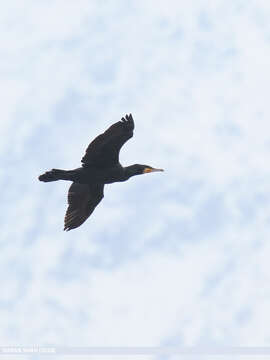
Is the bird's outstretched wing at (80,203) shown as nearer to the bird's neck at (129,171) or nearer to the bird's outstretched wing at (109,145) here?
the bird's neck at (129,171)

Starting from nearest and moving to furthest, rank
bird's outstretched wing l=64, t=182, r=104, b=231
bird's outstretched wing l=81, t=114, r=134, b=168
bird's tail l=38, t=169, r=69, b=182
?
bird's outstretched wing l=81, t=114, r=134, b=168 → bird's tail l=38, t=169, r=69, b=182 → bird's outstretched wing l=64, t=182, r=104, b=231

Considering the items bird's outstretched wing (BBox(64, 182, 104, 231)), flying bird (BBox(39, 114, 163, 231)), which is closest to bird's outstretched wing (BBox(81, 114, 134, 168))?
flying bird (BBox(39, 114, 163, 231))

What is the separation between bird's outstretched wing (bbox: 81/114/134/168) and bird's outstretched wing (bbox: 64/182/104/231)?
163 cm

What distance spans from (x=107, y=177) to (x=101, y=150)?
894mm

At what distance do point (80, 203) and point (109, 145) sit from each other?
8.44 feet

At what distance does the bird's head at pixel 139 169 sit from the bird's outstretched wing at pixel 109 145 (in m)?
0.53

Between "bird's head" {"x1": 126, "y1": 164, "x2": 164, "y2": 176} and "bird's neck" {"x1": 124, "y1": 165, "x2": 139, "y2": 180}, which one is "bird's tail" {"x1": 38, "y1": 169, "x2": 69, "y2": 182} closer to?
"bird's neck" {"x1": 124, "y1": 165, "x2": 139, "y2": 180}

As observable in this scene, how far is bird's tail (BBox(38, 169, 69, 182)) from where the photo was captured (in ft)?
80.3

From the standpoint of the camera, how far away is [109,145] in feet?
79.7

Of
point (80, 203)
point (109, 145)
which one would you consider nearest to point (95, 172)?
point (109, 145)

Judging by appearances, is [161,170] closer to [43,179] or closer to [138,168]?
[138,168]

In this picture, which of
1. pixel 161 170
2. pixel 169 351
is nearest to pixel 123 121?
pixel 161 170

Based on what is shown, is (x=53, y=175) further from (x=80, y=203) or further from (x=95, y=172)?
(x=80, y=203)

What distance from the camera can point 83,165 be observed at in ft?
81.1
